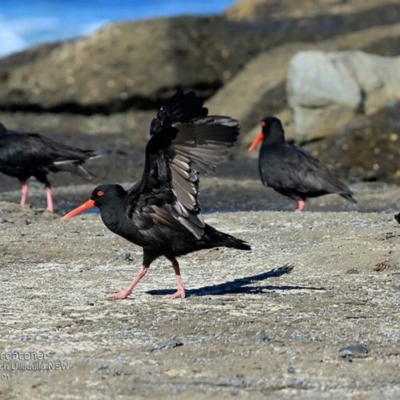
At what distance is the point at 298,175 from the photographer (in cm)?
1354

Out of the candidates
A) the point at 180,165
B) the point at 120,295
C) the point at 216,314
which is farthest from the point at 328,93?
the point at 216,314

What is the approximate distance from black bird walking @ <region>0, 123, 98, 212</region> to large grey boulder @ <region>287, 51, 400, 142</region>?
7407mm

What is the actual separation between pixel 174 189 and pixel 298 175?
567 centimetres

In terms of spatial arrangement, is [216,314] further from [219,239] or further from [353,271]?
[353,271]

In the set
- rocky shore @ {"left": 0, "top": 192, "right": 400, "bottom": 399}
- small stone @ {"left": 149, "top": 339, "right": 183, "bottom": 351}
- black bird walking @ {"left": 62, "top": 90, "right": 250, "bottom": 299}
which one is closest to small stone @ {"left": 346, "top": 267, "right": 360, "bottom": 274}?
rocky shore @ {"left": 0, "top": 192, "right": 400, "bottom": 399}

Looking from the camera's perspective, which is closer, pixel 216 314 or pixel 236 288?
pixel 216 314

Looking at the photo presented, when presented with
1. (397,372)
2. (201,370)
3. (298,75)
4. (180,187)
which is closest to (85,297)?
(180,187)

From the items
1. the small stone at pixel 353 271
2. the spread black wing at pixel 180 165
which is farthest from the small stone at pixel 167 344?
the small stone at pixel 353 271

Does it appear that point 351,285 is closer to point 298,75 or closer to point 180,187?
point 180,187

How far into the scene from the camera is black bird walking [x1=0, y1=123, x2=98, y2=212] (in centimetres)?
1383

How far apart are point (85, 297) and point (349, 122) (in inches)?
512

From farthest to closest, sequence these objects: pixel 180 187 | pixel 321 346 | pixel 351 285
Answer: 1. pixel 351 285
2. pixel 180 187
3. pixel 321 346

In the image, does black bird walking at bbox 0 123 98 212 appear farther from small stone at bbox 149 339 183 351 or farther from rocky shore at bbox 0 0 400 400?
small stone at bbox 149 339 183 351

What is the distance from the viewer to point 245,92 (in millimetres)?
23953
